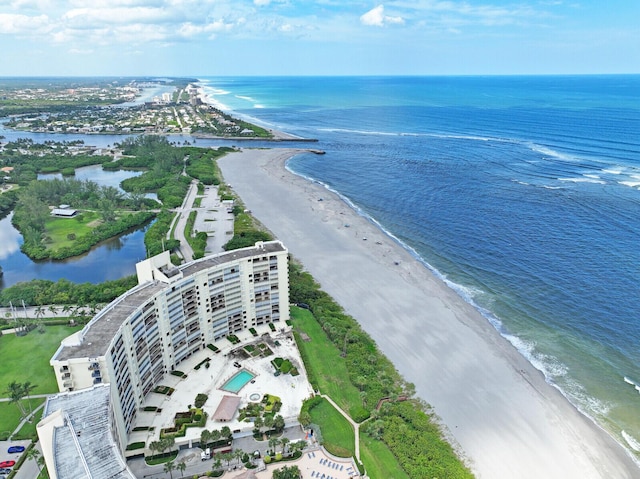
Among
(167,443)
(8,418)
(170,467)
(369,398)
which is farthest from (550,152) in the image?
(8,418)

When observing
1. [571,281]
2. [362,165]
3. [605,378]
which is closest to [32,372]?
[605,378]

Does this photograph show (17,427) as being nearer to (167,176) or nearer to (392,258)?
(392,258)

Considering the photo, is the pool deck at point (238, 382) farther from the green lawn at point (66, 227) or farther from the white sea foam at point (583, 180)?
the white sea foam at point (583, 180)

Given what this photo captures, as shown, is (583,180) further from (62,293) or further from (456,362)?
(62,293)

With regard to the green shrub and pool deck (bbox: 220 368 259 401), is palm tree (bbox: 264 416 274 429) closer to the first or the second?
pool deck (bbox: 220 368 259 401)

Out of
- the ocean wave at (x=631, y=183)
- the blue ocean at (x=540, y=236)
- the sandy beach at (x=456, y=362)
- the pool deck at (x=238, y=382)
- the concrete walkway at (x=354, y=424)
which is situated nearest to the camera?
the concrete walkway at (x=354, y=424)

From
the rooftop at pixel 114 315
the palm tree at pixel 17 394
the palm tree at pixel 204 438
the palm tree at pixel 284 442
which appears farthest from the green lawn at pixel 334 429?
the palm tree at pixel 17 394

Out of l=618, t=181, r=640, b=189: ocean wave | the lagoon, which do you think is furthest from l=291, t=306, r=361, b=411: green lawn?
l=618, t=181, r=640, b=189: ocean wave
